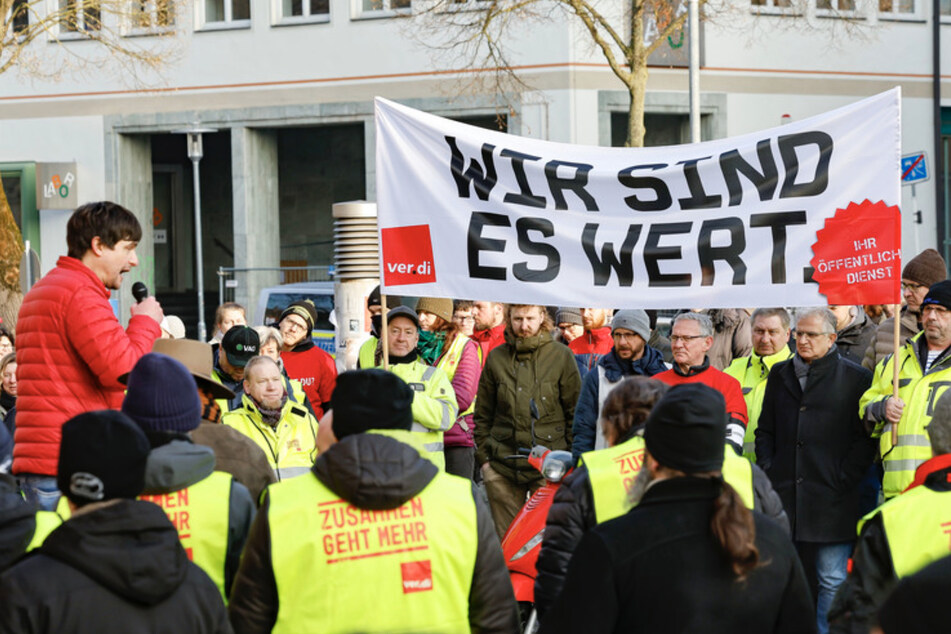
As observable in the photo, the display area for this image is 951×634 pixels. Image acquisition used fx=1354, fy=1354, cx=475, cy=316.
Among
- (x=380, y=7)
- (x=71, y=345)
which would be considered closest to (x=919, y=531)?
(x=71, y=345)

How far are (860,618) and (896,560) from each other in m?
0.20

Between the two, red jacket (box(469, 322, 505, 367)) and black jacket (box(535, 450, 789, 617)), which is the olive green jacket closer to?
red jacket (box(469, 322, 505, 367))

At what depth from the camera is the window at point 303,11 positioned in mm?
27109

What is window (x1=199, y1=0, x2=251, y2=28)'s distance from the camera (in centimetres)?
2764

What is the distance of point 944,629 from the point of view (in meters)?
2.76

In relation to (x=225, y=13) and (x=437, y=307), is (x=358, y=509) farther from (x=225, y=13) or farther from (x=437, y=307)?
(x=225, y=13)

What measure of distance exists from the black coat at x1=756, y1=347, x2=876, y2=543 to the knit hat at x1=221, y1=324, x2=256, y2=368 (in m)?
3.15

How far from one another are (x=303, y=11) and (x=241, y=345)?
67.2 feet

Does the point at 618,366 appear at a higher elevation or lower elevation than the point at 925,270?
lower

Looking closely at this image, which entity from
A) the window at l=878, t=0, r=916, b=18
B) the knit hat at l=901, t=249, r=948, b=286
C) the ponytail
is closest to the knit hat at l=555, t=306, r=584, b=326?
the knit hat at l=901, t=249, r=948, b=286

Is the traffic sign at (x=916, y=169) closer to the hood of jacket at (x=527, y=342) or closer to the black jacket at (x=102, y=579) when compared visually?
the hood of jacket at (x=527, y=342)

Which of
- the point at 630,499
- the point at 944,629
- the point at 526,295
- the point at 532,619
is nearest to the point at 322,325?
the point at 526,295

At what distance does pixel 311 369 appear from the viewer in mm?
10062

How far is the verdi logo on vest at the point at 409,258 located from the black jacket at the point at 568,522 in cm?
291
